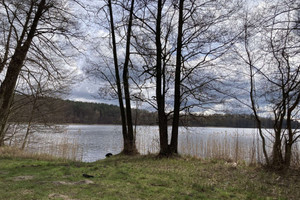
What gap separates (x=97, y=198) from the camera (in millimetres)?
3957

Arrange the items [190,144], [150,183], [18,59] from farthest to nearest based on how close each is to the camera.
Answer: [190,144], [18,59], [150,183]

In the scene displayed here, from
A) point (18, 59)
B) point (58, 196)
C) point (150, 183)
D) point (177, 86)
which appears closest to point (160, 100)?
point (177, 86)

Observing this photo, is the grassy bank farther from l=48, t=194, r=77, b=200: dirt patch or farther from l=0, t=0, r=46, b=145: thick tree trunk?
l=0, t=0, r=46, b=145: thick tree trunk

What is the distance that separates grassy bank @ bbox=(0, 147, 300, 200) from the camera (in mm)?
4266

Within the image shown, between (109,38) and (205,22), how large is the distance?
490 cm

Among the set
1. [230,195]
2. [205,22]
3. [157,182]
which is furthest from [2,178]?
[205,22]

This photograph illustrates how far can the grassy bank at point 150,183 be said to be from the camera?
14.0 feet

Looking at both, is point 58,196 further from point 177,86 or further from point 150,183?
point 177,86

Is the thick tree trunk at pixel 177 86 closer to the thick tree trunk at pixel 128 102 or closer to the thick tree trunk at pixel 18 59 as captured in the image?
the thick tree trunk at pixel 128 102

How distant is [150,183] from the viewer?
5.15 meters

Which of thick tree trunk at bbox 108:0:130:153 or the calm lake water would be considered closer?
the calm lake water

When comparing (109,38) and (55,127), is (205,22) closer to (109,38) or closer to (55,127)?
(109,38)

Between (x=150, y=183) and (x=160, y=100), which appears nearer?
(x=150, y=183)

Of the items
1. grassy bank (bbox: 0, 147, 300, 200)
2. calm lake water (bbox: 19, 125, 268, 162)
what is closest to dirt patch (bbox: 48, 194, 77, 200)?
grassy bank (bbox: 0, 147, 300, 200)
